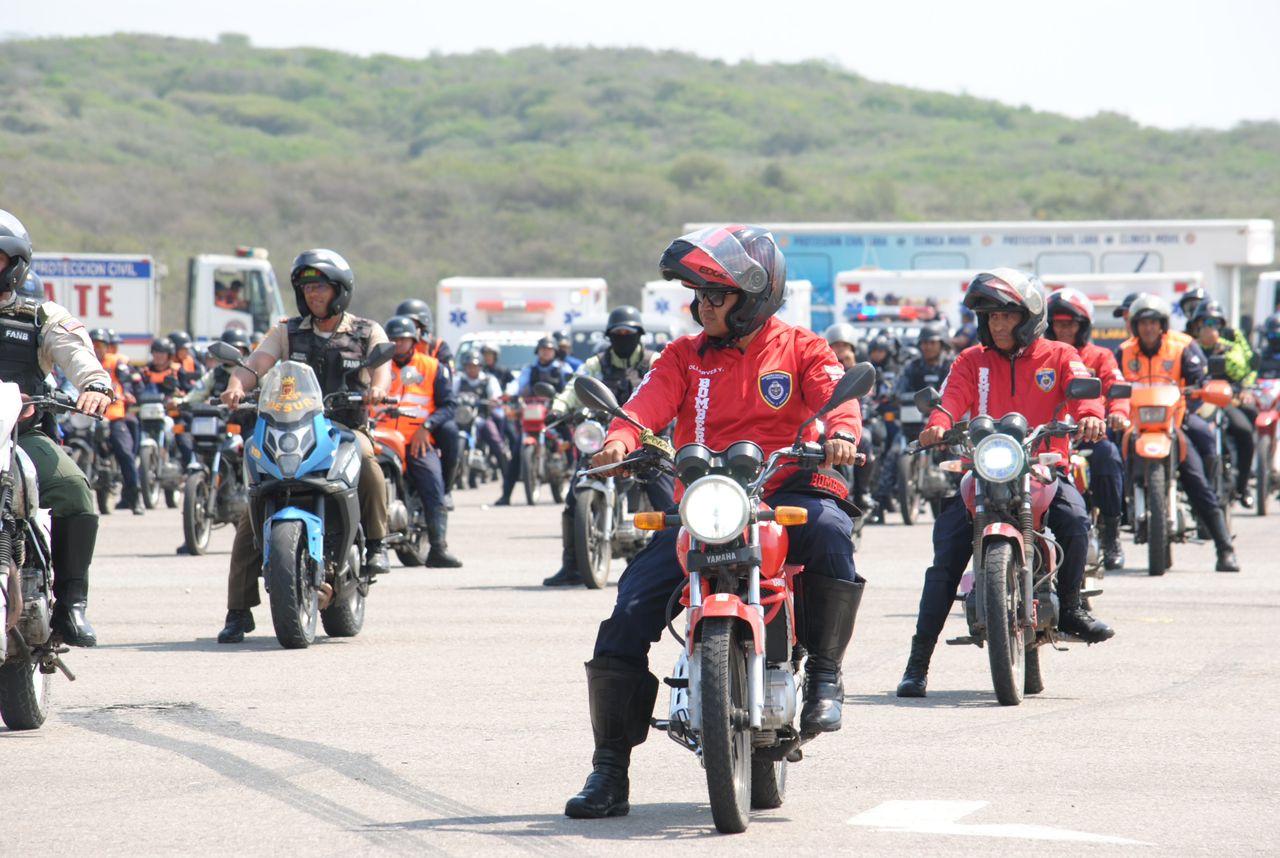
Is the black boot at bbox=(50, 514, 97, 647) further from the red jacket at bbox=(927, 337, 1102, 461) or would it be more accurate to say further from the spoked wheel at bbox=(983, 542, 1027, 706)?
the red jacket at bbox=(927, 337, 1102, 461)

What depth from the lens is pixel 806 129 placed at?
139m

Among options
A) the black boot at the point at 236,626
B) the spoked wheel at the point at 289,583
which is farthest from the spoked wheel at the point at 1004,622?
the black boot at the point at 236,626

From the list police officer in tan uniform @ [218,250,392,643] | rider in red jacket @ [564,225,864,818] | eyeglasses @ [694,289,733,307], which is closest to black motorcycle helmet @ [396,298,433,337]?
police officer in tan uniform @ [218,250,392,643]

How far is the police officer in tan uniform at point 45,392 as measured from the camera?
8539 millimetres

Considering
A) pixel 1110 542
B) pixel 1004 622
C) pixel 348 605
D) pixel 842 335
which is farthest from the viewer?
pixel 842 335

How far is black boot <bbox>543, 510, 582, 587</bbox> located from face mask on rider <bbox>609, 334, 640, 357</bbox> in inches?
48.7

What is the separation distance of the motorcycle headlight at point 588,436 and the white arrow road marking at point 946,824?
8419mm

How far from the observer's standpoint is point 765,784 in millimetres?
6891

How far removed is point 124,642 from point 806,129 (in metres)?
130

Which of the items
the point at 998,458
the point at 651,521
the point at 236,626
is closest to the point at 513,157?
the point at 236,626

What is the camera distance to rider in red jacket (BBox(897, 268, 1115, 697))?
9867 mm

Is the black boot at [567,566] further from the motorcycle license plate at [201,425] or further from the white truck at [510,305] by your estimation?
the white truck at [510,305]

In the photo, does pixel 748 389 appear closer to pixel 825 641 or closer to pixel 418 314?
pixel 825 641

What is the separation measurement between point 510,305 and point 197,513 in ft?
72.2
